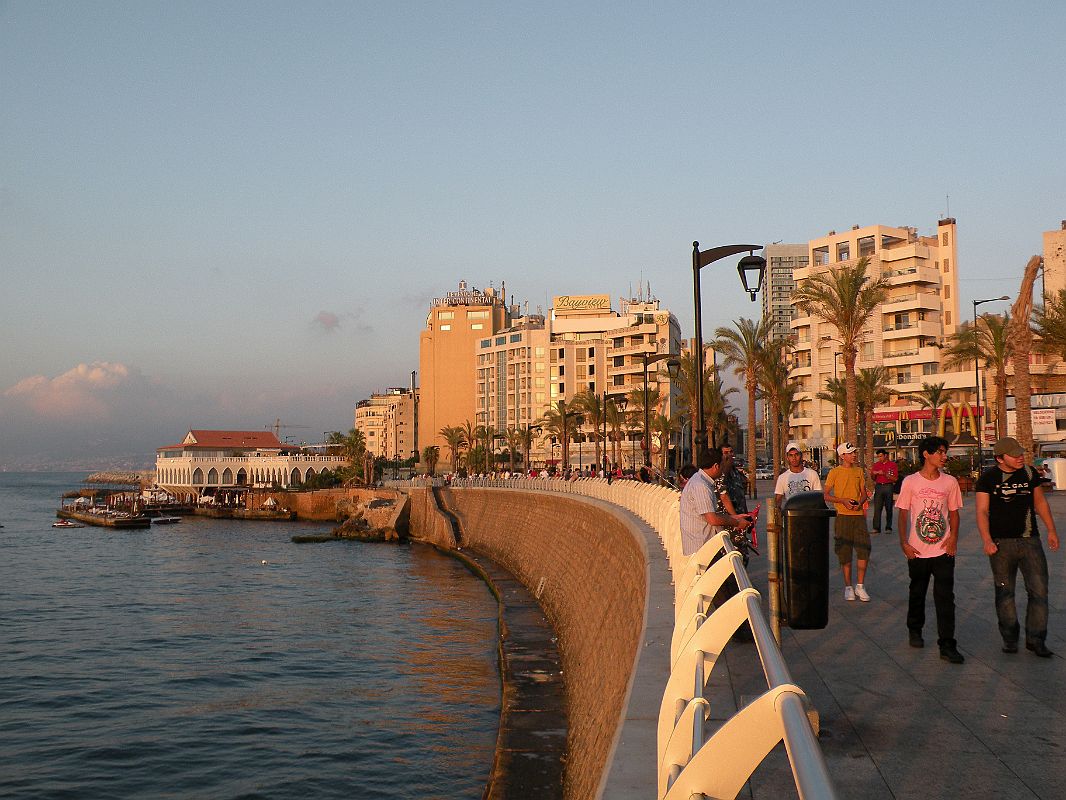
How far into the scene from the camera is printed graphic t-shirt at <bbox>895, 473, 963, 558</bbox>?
8.30 metres

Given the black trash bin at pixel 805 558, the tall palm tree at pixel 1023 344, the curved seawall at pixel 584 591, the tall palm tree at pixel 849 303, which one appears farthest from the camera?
the tall palm tree at pixel 849 303

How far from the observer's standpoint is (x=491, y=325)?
142m

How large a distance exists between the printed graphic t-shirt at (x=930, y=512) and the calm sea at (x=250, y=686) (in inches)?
376

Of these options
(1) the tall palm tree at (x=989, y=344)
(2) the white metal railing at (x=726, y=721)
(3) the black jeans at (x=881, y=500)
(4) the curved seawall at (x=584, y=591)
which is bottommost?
(4) the curved seawall at (x=584, y=591)

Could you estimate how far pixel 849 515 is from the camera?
11.9m

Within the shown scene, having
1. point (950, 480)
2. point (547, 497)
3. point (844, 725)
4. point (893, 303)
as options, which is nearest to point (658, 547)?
point (950, 480)

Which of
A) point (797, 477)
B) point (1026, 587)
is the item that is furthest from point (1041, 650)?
point (797, 477)

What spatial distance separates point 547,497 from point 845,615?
28364 millimetres

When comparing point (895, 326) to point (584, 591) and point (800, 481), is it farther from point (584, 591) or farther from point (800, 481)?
point (800, 481)

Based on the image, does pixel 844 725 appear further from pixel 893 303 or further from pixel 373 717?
pixel 893 303

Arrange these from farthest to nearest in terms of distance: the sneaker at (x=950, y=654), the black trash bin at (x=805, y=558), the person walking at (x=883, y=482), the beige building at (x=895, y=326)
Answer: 1. the beige building at (x=895, y=326)
2. the person walking at (x=883, y=482)
3. the sneaker at (x=950, y=654)
4. the black trash bin at (x=805, y=558)

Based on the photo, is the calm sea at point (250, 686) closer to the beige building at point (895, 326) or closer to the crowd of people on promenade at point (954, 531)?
the crowd of people on promenade at point (954, 531)

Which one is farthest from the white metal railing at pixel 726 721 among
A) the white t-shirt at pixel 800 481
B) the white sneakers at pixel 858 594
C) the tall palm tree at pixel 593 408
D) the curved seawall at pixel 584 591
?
the tall palm tree at pixel 593 408

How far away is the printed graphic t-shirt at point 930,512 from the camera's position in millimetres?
8297
